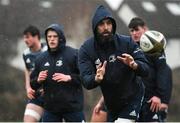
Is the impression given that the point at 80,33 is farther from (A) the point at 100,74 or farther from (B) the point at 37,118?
(A) the point at 100,74

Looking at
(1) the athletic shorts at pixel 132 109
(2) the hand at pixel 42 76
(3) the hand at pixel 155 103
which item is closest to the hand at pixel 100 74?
(1) the athletic shorts at pixel 132 109

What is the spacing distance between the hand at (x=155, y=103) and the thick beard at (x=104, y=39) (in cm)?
116

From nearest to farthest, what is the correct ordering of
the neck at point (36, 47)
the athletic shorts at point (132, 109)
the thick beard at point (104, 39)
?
the thick beard at point (104, 39)
the athletic shorts at point (132, 109)
the neck at point (36, 47)

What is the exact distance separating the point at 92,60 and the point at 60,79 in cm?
130

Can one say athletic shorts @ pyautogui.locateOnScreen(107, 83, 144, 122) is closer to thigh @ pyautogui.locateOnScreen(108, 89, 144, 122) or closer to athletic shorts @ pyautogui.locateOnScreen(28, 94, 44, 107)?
thigh @ pyautogui.locateOnScreen(108, 89, 144, 122)

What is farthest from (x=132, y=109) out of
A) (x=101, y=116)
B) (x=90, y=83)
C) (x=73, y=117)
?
(x=73, y=117)

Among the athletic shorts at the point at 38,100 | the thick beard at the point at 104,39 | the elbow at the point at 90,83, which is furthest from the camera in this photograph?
the athletic shorts at the point at 38,100

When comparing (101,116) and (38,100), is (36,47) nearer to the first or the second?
(38,100)

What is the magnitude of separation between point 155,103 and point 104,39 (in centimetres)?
128

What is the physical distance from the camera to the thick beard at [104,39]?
6492 mm

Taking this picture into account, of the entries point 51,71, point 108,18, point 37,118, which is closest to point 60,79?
point 51,71

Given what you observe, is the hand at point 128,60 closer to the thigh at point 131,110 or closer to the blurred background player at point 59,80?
the thigh at point 131,110

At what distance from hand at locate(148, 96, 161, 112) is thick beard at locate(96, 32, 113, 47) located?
3.80ft

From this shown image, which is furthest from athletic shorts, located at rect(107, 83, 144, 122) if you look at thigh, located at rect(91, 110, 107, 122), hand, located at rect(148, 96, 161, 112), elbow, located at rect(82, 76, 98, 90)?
thigh, located at rect(91, 110, 107, 122)
